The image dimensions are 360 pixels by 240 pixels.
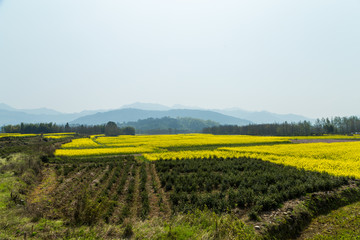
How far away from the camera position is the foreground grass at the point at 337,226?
27.7ft

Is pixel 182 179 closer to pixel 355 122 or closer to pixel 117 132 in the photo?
pixel 117 132

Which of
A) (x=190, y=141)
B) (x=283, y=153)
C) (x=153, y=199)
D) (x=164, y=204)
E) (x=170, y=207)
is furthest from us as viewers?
(x=190, y=141)

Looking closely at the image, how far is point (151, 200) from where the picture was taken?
12.5 metres

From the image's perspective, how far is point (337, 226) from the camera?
9180mm

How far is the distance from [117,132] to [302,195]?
5366 inches

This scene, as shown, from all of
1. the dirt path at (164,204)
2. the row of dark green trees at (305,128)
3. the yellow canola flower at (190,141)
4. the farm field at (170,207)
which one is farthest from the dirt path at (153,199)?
the row of dark green trees at (305,128)

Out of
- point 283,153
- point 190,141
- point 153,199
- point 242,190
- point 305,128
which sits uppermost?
point 305,128

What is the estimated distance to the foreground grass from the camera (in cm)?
845

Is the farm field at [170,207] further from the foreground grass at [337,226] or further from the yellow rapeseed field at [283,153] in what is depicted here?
the yellow rapeseed field at [283,153]

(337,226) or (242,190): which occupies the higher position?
(242,190)

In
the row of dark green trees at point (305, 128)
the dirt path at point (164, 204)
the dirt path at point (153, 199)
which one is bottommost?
the dirt path at point (153, 199)

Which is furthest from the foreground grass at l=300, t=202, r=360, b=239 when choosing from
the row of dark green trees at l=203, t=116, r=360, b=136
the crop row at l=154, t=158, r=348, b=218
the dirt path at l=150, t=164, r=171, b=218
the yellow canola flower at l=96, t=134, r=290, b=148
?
the row of dark green trees at l=203, t=116, r=360, b=136

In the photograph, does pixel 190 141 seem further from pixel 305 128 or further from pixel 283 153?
pixel 305 128

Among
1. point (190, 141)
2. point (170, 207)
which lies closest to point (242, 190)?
point (170, 207)
